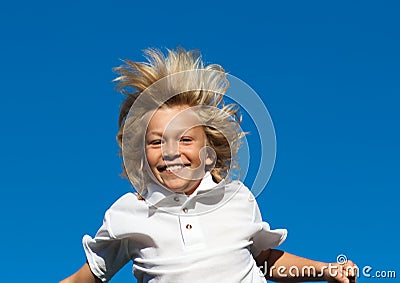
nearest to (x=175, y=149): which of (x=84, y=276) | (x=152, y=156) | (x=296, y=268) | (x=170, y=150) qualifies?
(x=170, y=150)

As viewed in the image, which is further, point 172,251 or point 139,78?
point 139,78

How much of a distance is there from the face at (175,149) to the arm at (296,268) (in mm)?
744

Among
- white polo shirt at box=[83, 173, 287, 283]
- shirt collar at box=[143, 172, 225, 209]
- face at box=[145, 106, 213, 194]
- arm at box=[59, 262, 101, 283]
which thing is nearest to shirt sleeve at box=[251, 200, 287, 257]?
white polo shirt at box=[83, 173, 287, 283]

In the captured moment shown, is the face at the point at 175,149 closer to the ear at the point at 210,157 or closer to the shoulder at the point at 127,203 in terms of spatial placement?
the ear at the point at 210,157

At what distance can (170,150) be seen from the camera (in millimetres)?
3941

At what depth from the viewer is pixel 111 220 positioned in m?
4.01

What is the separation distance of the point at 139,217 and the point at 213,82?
98 centimetres

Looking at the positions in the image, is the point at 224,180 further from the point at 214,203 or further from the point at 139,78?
the point at 139,78

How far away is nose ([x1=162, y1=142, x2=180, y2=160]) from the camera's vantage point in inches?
155

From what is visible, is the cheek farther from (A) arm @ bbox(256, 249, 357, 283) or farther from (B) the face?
(A) arm @ bbox(256, 249, 357, 283)

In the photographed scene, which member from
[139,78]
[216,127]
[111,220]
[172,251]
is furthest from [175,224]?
[139,78]

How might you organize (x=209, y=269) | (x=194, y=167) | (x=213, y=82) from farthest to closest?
1. (x=213, y=82)
2. (x=194, y=167)
3. (x=209, y=269)

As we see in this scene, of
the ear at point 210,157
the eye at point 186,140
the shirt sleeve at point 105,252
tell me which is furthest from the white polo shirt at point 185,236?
the eye at point 186,140

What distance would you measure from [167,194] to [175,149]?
27cm
